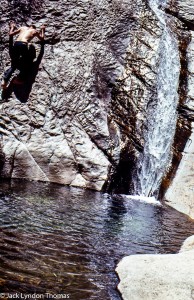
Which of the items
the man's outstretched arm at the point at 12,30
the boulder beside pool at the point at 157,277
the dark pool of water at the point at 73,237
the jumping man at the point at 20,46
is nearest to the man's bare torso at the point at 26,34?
the jumping man at the point at 20,46

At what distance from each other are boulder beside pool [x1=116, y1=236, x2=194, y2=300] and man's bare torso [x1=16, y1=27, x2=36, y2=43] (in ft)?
29.2

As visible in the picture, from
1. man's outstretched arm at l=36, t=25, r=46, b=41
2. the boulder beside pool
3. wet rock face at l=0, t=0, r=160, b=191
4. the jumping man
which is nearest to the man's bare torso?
the jumping man

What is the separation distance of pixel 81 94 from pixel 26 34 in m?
2.66

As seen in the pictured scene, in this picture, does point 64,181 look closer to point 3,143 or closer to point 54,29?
point 3,143

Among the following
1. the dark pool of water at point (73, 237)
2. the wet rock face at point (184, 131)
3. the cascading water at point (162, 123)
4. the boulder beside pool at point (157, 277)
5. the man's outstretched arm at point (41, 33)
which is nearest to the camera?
the boulder beside pool at point (157, 277)

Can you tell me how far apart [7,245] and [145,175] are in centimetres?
744

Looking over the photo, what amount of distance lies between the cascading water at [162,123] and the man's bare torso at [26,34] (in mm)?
4426

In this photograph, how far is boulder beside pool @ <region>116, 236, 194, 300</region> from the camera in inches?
171

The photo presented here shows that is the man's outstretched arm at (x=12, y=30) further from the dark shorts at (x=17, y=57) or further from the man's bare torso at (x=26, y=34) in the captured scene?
the dark shorts at (x=17, y=57)

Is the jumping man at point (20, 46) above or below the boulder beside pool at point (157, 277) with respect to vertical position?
above

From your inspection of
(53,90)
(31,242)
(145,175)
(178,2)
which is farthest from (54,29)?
(31,242)

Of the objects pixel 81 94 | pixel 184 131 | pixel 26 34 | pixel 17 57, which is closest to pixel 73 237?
pixel 81 94

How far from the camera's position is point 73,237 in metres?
6.37

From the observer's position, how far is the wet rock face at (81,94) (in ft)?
39.1
